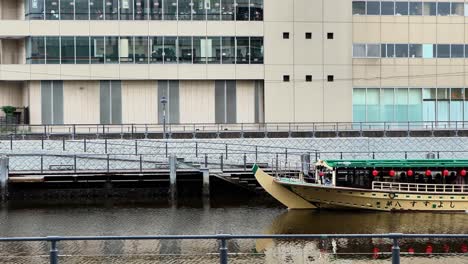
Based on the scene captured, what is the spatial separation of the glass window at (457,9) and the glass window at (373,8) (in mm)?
5687

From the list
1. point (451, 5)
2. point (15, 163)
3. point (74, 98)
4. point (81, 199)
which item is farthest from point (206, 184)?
point (451, 5)

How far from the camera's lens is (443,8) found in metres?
61.5

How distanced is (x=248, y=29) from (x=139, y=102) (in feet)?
30.8

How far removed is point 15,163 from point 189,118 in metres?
16.5

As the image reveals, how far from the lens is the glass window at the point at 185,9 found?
58375 millimetres

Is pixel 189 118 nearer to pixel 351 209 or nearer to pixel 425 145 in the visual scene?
pixel 425 145

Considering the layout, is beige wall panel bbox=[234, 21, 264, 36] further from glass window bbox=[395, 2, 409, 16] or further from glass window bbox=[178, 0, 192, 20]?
glass window bbox=[395, 2, 409, 16]

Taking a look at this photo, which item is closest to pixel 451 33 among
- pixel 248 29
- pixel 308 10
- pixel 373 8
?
pixel 373 8

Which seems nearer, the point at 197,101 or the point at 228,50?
the point at 228,50

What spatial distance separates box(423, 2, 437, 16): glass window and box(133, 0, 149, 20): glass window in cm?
2067

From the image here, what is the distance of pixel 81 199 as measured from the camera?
136 ft

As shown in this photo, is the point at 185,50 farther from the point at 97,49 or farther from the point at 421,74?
the point at 421,74

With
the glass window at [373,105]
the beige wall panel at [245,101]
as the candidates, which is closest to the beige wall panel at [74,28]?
the beige wall panel at [245,101]

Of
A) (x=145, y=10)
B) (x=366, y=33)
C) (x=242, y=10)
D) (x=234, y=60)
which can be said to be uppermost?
(x=242, y=10)
